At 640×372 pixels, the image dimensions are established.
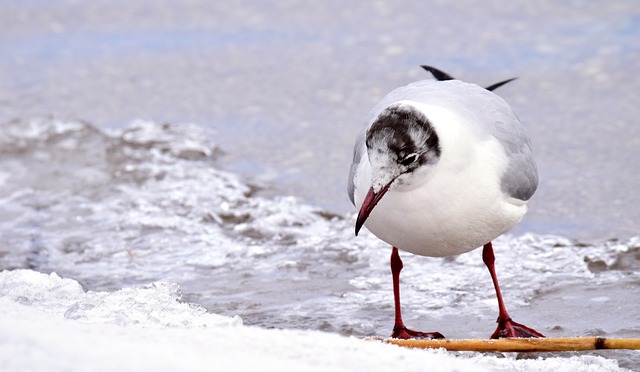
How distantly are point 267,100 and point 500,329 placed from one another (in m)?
3.67

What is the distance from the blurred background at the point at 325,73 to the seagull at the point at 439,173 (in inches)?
58.6

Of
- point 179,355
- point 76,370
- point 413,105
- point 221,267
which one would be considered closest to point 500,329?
point 413,105

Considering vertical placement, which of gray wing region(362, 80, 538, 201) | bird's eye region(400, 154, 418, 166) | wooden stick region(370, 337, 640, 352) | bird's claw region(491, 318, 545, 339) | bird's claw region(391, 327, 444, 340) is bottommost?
wooden stick region(370, 337, 640, 352)

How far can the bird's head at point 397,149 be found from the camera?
3389mm

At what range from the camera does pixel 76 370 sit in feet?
8.13

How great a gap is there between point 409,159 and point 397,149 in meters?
0.07

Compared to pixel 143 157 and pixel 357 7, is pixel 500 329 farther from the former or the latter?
pixel 357 7

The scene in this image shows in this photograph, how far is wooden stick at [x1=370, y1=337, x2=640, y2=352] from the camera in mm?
3365

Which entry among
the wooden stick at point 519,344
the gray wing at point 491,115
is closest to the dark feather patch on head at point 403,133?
the gray wing at point 491,115

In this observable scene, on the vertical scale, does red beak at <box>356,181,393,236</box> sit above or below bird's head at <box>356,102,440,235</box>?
below

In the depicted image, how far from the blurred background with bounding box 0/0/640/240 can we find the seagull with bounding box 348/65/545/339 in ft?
4.88

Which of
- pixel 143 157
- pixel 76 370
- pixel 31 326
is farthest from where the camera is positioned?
pixel 143 157

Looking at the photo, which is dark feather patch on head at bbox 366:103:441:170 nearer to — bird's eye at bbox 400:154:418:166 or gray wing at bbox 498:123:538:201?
bird's eye at bbox 400:154:418:166

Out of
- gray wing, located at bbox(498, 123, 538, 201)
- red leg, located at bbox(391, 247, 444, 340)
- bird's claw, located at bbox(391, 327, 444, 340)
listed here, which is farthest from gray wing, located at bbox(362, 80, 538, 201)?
bird's claw, located at bbox(391, 327, 444, 340)
